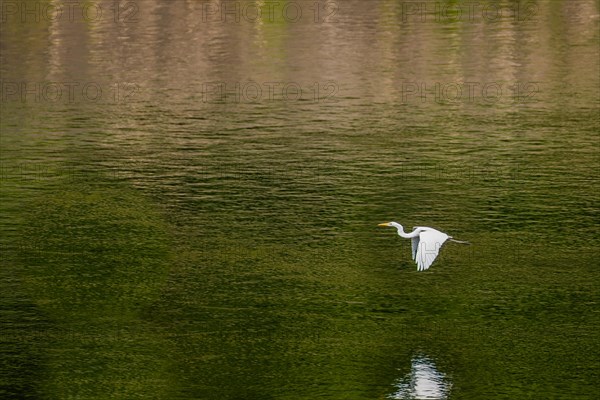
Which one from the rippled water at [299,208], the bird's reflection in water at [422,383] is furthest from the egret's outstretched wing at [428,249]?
the bird's reflection in water at [422,383]

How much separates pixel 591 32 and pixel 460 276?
39796 mm

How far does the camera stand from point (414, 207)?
4450cm

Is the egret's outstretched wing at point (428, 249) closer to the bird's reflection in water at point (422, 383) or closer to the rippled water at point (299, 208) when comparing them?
the rippled water at point (299, 208)

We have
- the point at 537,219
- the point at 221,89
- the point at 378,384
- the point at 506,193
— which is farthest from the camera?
the point at 221,89

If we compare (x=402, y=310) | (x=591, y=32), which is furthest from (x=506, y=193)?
(x=591, y=32)

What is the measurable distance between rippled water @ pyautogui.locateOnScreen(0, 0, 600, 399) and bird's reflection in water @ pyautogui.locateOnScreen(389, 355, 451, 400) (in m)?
0.07

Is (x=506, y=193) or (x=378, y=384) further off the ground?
(x=506, y=193)

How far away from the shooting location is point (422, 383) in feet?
99.3

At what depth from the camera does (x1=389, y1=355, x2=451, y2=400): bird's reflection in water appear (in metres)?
29.4

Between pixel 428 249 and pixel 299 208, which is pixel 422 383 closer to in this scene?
pixel 428 249

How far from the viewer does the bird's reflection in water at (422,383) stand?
2944 centimetres

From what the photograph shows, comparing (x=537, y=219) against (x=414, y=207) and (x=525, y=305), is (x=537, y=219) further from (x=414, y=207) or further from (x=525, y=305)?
(x=525, y=305)

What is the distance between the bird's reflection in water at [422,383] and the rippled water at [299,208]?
66 mm

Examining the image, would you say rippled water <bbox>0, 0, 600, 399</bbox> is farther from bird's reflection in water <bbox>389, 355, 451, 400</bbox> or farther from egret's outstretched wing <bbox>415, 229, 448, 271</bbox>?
egret's outstretched wing <bbox>415, 229, 448, 271</bbox>
